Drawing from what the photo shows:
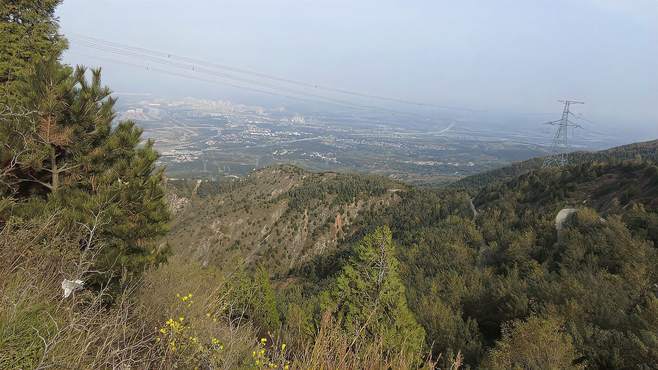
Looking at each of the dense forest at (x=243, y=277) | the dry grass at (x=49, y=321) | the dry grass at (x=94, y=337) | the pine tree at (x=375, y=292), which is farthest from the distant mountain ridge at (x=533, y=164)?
the dry grass at (x=49, y=321)

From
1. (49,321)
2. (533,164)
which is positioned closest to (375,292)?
(49,321)

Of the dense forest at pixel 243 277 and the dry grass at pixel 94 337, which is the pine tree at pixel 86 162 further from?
the dry grass at pixel 94 337

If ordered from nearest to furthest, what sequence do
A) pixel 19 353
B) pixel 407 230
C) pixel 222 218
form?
pixel 19 353 → pixel 407 230 → pixel 222 218

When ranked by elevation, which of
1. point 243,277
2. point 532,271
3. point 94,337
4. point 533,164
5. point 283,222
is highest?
point 533,164

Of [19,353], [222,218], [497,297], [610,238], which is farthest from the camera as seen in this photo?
[222,218]

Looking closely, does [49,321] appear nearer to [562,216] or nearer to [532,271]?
[532,271]

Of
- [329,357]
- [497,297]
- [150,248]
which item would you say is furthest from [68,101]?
[497,297]

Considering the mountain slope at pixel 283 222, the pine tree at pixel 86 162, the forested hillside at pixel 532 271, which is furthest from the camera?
the mountain slope at pixel 283 222

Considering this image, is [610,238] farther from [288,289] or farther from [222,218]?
[222,218]

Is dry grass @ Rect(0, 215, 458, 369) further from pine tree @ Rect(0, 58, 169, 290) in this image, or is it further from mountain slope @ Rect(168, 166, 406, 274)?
mountain slope @ Rect(168, 166, 406, 274)
